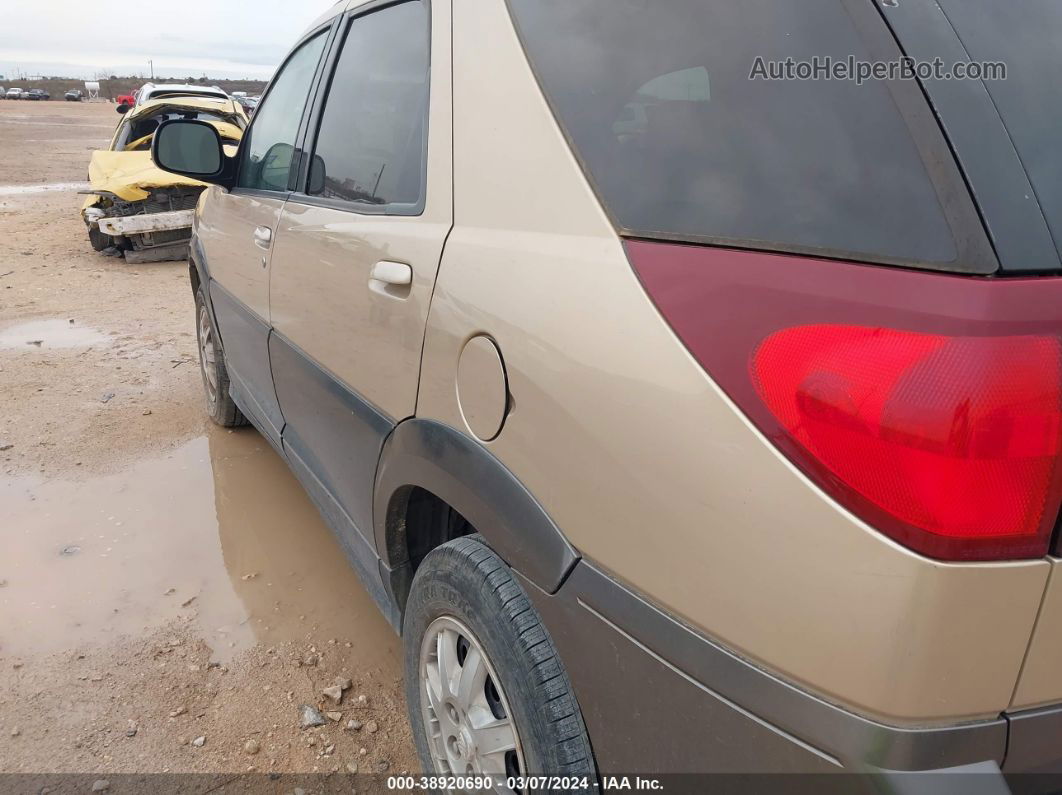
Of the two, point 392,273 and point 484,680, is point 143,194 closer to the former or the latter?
point 392,273

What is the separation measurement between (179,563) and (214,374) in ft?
4.39

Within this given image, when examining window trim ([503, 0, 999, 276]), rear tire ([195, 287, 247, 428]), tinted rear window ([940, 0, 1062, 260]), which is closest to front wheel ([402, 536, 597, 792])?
window trim ([503, 0, 999, 276])

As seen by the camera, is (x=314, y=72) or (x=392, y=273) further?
(x=314, y=72)

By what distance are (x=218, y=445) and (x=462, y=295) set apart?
3.20 m

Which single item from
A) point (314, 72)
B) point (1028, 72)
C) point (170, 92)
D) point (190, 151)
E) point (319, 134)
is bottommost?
point (190, 151)

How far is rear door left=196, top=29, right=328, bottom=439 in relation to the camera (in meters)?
2.74

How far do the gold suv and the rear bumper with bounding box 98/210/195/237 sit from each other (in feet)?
27.1

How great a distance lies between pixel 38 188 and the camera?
619 inches

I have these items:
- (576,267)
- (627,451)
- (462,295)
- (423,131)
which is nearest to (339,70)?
(423,131)

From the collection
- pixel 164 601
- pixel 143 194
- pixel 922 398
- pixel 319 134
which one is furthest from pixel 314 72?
pixel 143 194

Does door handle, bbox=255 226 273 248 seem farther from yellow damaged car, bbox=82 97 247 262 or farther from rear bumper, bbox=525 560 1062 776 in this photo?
yellow damaged car, bbox=82 97 247 262

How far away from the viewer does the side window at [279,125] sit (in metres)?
2.73

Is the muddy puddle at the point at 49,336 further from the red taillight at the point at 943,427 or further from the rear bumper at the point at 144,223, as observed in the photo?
the red taillight at the point at 943,427

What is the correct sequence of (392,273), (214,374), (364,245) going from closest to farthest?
1. (392,273)
2. (364,245)
3. (214,374)
